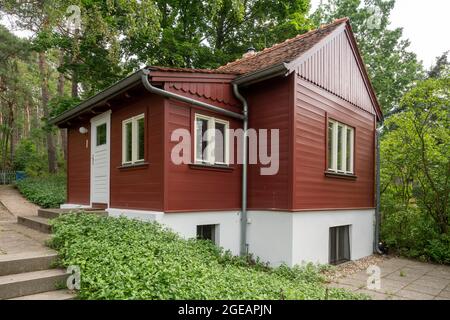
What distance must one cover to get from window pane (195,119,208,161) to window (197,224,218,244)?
4.96 feet

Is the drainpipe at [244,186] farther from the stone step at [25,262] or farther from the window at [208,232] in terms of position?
the stone step at [25,262]

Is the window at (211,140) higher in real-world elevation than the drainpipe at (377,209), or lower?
higher

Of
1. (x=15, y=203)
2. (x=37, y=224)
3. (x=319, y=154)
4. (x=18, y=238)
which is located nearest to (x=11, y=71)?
(x=15, y=203)

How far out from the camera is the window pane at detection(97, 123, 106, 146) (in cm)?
910

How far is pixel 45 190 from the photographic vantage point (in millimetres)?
14219

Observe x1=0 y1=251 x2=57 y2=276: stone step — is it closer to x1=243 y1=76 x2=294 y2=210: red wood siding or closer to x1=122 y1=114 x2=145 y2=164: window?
x1=122 y1=114 x2=145 y2=164: window

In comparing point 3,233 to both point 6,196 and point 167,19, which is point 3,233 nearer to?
point 6,196

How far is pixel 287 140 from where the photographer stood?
23.1 feet

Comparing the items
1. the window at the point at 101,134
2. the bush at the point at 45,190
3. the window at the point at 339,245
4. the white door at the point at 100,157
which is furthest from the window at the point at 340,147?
the bush at the point at 45,190

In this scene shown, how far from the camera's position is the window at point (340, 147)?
845 centimetres

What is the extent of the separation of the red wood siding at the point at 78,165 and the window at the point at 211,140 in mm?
4162

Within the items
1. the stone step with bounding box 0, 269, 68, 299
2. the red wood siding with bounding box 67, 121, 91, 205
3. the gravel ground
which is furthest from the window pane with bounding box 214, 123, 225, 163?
the red wood siding with bounding box 67, 121, 91, 205
